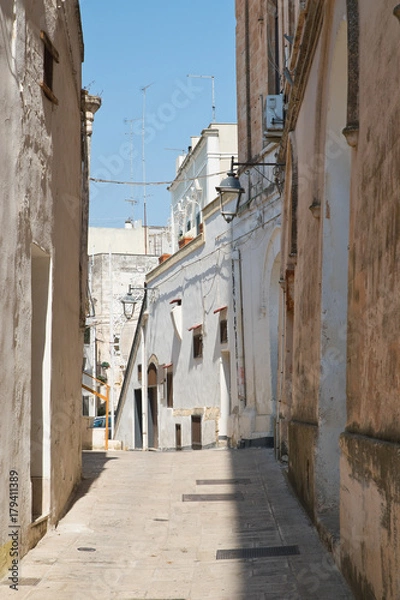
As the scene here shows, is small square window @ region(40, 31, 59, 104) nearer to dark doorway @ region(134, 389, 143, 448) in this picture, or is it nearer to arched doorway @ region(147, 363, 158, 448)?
arched doorway @ region(147, 363, 158, 448)

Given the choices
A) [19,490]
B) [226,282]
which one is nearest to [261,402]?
[226,282]

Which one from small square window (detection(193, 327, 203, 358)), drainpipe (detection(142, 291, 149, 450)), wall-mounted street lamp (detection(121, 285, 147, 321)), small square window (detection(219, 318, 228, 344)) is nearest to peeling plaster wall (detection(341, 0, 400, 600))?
small square window (detection(219, 318, 228, 344))

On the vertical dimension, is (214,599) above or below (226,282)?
below

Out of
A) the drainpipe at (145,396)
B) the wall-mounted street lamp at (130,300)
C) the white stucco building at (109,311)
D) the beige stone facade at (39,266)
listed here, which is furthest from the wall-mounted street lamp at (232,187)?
the white stucco building at (109,311)

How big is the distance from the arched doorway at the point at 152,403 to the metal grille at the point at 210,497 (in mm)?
17537

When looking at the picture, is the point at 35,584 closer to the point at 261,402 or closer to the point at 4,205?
the point at 4,205

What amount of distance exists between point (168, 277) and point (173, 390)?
130 inches

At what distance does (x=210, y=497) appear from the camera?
9750mm

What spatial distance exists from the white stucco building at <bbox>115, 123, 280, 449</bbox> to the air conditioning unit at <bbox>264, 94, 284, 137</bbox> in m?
1.72

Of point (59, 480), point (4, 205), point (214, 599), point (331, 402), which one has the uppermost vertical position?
point (4, 205)

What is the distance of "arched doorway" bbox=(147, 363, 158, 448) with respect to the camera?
27641 millimetres

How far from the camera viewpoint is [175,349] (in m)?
25.3

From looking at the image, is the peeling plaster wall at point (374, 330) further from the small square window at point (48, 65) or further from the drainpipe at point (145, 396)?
the drainpipe at point (145, 396)

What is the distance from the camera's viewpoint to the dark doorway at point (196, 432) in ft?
71.7
